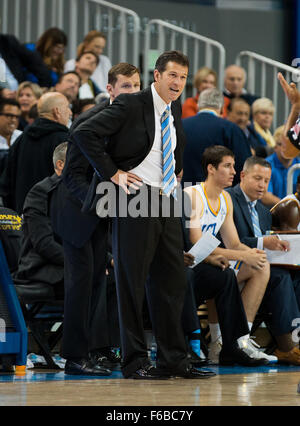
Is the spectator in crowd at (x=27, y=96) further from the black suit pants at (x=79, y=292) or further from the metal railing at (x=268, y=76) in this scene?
the black suit pants at (x=79, y=292)

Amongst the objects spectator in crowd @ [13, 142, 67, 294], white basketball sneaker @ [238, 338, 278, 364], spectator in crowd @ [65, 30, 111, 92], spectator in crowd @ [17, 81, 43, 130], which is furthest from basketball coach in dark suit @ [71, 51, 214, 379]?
spectator in crowd @ [65, 30, 111, 92]

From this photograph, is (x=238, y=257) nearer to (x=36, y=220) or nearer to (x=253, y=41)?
(x=36, y=220)

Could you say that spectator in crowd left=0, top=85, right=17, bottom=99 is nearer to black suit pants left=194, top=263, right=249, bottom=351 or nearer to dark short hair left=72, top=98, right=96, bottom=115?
dark short hair left=72, top=98, right=96, bottom=115

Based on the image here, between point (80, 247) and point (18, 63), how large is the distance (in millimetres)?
5248

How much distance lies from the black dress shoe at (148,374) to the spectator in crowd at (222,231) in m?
1.38

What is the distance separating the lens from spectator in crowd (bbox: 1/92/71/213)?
22.7 feet

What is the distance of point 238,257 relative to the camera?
655 centimetres

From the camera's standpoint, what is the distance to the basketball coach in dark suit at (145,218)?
16.9 feet

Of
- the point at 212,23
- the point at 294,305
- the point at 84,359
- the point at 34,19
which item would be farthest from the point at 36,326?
the point at 212,23

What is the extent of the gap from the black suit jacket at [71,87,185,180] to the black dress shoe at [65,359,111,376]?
1.16m

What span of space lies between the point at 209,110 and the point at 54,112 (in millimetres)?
1564

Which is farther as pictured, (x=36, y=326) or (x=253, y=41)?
(x=253, y=41)

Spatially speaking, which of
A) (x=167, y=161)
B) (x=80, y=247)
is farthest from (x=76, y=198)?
(x=167, y=161)

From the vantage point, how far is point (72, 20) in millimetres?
11445
